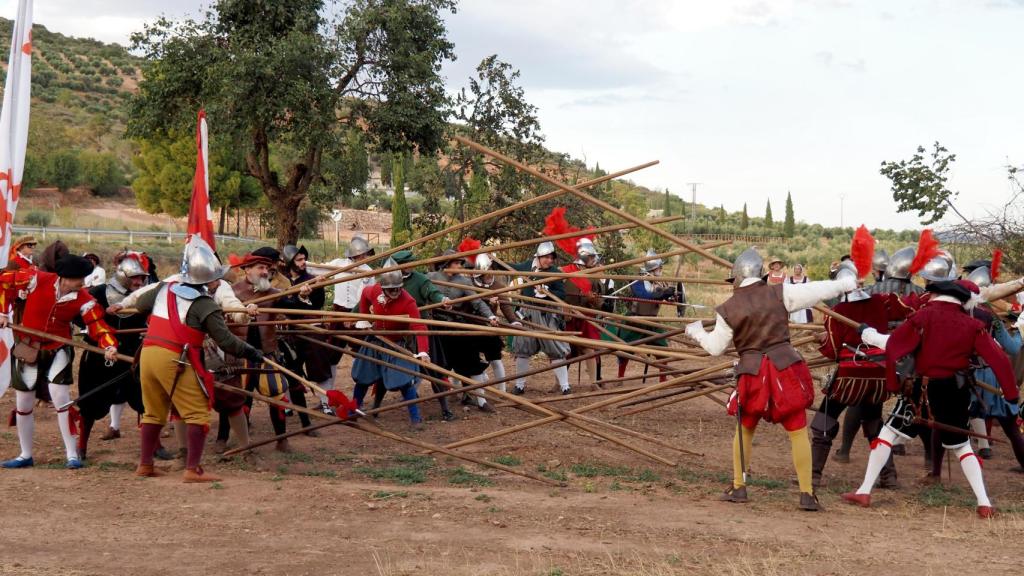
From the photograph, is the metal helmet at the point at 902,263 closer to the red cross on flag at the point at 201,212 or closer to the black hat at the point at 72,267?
the red cross on flag at the point at 201,212

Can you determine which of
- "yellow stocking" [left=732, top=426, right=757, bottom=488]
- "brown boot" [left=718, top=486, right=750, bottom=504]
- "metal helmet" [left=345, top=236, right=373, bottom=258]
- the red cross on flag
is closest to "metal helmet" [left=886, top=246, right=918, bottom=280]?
"yellow stocking" [left=732, top=426, right=757, bottom=488]

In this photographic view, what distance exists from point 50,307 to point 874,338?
6016 millimetres

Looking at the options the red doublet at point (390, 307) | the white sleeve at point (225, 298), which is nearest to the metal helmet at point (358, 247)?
the red doublet at point (390, 307)

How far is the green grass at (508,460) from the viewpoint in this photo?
27.2ft

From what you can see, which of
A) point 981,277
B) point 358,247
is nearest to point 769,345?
point 981,277

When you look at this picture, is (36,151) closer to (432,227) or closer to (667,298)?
(432,227)

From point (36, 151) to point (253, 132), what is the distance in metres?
32.3

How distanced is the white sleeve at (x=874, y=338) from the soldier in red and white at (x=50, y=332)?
17.8ft

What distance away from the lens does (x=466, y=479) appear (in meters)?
7.64

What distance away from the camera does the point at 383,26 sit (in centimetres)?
2108

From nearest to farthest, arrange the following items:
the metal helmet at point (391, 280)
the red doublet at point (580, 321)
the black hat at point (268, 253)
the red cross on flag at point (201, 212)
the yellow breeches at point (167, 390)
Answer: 1. the yellow breeches at point (167, 390)
2. the black hat at point (268, 253)
3. the red cross on flag at point (201, 212)
4. the metal helmet at point (391, 280)
5. the red doublet at point (580, 321)

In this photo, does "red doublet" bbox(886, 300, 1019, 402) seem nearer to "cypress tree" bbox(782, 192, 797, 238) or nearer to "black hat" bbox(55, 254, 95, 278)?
"black hat" bbox(55, 254, 95, 278)

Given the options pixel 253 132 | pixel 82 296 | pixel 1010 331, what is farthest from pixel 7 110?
pixel 253 132

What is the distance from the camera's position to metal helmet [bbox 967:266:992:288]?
8.36 m
